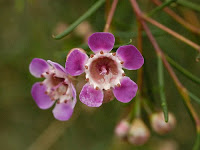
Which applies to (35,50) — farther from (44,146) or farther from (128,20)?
(44,146)

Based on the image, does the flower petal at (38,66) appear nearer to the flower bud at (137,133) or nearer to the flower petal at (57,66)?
the flower petal at (57,66)

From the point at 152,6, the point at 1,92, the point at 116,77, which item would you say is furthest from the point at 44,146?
the point at 116,77

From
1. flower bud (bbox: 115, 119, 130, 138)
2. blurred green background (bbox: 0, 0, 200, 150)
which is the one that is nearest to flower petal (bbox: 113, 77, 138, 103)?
flower bud (bbox: 115, 119, 130, 138)

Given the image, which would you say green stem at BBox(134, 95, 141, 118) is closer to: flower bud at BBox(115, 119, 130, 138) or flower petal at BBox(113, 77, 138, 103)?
flower bud at BBox(115, 119, 130, 138)

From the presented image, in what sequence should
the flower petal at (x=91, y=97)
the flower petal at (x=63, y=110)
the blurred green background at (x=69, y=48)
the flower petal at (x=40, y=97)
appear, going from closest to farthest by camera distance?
the flower petal at (x=91, y=97) < the flower petal at (x=63, y=110) < the flower petal at (x=40, y=97) < the blurred green background at (x=69, y=48)

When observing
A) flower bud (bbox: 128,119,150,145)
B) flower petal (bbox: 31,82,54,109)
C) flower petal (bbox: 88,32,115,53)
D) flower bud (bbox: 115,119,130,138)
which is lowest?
flower bud (bbox: 128,119,150,145)


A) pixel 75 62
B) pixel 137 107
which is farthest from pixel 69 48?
pixel 75 62

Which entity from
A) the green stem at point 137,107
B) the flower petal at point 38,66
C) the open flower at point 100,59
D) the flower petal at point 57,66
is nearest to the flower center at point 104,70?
the open flower at point 100,59
